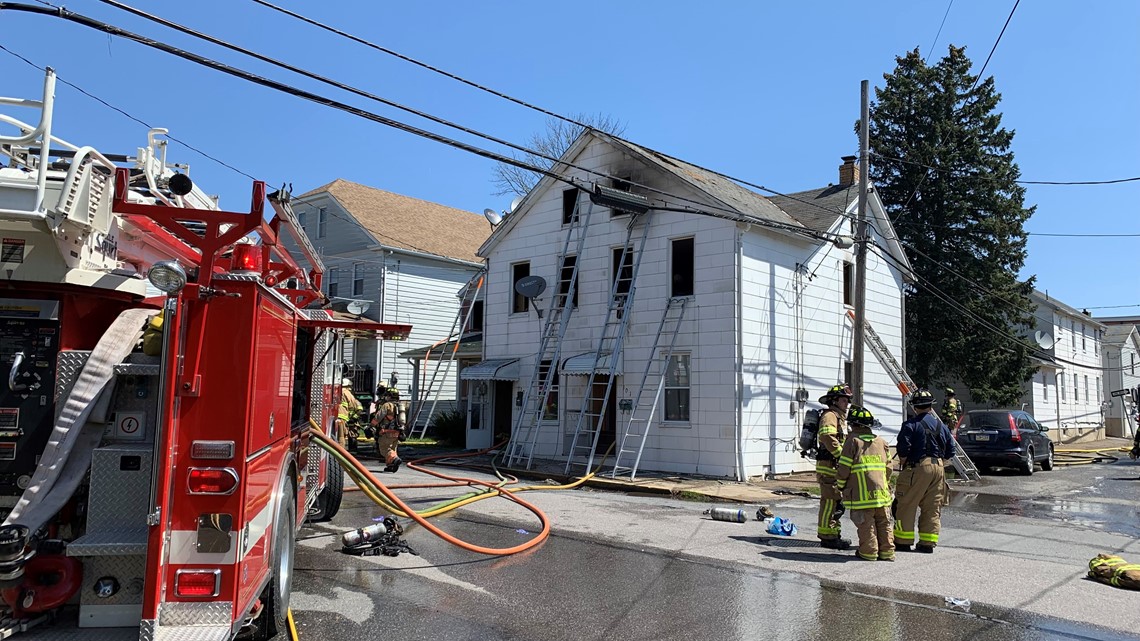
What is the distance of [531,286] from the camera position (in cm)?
1833

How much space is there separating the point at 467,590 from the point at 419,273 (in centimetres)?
2322

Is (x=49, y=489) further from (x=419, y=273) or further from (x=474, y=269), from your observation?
(x=474, y=269)

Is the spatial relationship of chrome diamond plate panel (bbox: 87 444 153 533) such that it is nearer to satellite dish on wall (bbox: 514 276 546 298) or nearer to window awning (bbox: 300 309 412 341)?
window awning (bbox: 300 309 412 341)

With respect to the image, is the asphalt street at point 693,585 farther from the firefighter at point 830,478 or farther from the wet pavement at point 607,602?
the firefighter at point 830,478

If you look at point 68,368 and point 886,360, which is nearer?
point 68,368

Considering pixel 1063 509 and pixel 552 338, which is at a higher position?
pixel 552 338

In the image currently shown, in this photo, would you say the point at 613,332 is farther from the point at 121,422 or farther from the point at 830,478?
the point at 121,422

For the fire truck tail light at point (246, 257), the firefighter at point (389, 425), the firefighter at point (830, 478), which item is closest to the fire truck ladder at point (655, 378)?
the firefighter at point (389, 425)

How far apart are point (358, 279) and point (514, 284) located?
1089 cm

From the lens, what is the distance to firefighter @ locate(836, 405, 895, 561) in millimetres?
7914

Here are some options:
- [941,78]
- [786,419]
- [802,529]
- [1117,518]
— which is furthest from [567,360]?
[941,78]

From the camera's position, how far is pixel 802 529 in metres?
10.1

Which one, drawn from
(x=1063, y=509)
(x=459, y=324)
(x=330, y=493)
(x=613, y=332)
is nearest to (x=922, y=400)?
(x=1063, y=509)

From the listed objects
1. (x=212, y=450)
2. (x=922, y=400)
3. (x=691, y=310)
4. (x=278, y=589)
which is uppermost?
(x=691, y=310)
